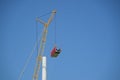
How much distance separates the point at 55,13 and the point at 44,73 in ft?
13.0

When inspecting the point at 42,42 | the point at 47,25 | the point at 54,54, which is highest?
the point at 47,25

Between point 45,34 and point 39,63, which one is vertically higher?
point 45,34

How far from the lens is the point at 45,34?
50.7ft

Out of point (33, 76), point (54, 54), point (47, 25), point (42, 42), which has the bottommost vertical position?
point (33, 76)

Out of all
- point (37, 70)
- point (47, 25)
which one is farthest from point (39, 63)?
point (47, 25)

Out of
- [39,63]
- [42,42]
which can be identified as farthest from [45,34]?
[39,63]

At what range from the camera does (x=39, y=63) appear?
1524cm

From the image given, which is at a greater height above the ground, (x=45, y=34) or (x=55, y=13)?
(x=55, y=13)

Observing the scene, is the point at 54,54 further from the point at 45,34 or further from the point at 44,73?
the point at 45,34

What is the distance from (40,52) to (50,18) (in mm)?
2314

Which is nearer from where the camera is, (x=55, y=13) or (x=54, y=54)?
(x=54, y=54)

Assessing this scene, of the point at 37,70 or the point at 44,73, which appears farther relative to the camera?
the point at 37,70

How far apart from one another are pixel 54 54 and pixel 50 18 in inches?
115

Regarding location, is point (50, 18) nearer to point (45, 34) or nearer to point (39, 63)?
point (45, 34)
